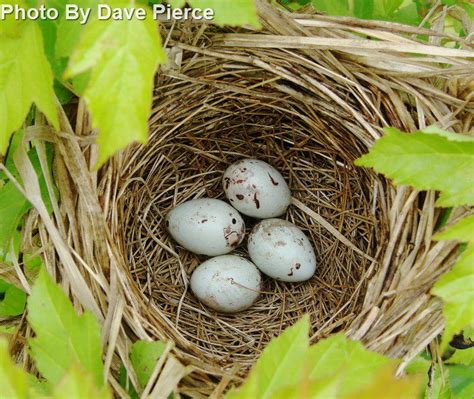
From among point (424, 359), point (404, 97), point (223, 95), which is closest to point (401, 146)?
point (404, 97)

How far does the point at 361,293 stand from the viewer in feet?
3.87

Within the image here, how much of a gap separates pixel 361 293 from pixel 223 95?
42 cm

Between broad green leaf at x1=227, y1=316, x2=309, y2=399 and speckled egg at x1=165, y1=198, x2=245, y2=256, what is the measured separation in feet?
2.01

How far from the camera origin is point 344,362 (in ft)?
2.49

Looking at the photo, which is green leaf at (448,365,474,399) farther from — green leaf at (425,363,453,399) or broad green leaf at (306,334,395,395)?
broad green leaf at (306,334,395,395)

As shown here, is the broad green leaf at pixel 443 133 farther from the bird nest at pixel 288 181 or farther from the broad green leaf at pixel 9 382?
the broad green leaf at pixel 9 382

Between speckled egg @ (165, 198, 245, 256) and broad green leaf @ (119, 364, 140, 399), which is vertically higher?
speckled egg @ (165, 198, 245, 256)

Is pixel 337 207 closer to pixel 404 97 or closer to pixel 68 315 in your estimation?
pixel 404 97

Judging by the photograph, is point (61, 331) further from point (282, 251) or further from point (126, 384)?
point (282, 251)

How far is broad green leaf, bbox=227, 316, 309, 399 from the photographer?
68 cm

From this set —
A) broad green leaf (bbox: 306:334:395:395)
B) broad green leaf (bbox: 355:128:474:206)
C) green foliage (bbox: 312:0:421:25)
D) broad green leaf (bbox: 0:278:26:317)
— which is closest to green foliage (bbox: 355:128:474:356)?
broad green leaf (bbox: 355:128:474:206)

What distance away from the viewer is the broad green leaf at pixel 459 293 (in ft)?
2.51

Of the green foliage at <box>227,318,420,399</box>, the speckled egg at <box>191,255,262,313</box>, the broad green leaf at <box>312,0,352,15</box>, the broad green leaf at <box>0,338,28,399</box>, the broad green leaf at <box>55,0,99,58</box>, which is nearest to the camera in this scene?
the broad green leaf at <box>0,338,28,399</box>

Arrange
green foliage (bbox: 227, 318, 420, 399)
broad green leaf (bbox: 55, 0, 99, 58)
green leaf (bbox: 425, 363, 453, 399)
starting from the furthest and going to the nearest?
1. green leaf (bbox: 425, 363, 453, 399)
2. broad green leaf (bbox: 55, 0, 99, 58)
3. green foliage (bbox: 227, 318, 420, 399)
